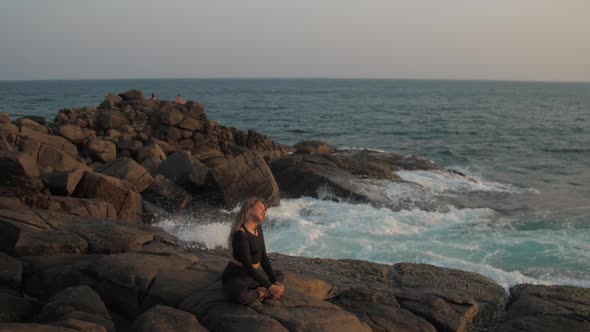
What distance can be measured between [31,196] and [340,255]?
727cm

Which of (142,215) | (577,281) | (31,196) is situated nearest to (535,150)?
(577,281)

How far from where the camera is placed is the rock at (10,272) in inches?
299

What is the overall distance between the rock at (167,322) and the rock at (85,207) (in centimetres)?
668

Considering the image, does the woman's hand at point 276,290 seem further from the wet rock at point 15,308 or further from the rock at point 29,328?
the wet rock at point 15,308

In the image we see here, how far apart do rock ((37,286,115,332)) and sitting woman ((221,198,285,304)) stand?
1492 mm

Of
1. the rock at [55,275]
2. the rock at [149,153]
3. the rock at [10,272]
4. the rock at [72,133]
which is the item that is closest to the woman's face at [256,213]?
the rock at [55,275]

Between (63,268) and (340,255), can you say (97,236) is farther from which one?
(340,255)

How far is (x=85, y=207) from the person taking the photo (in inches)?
480

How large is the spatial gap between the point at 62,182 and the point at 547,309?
10.9 meters

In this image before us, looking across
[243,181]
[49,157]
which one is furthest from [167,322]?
[49,157]

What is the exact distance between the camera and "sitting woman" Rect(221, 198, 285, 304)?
640 centimetres

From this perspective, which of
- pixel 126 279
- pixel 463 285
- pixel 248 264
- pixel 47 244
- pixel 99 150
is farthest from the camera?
pixel 99 150

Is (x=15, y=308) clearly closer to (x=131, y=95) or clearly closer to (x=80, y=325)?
(x=80, y=325)

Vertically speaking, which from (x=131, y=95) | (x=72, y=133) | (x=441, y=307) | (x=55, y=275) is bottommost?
(x=441, y=307)
